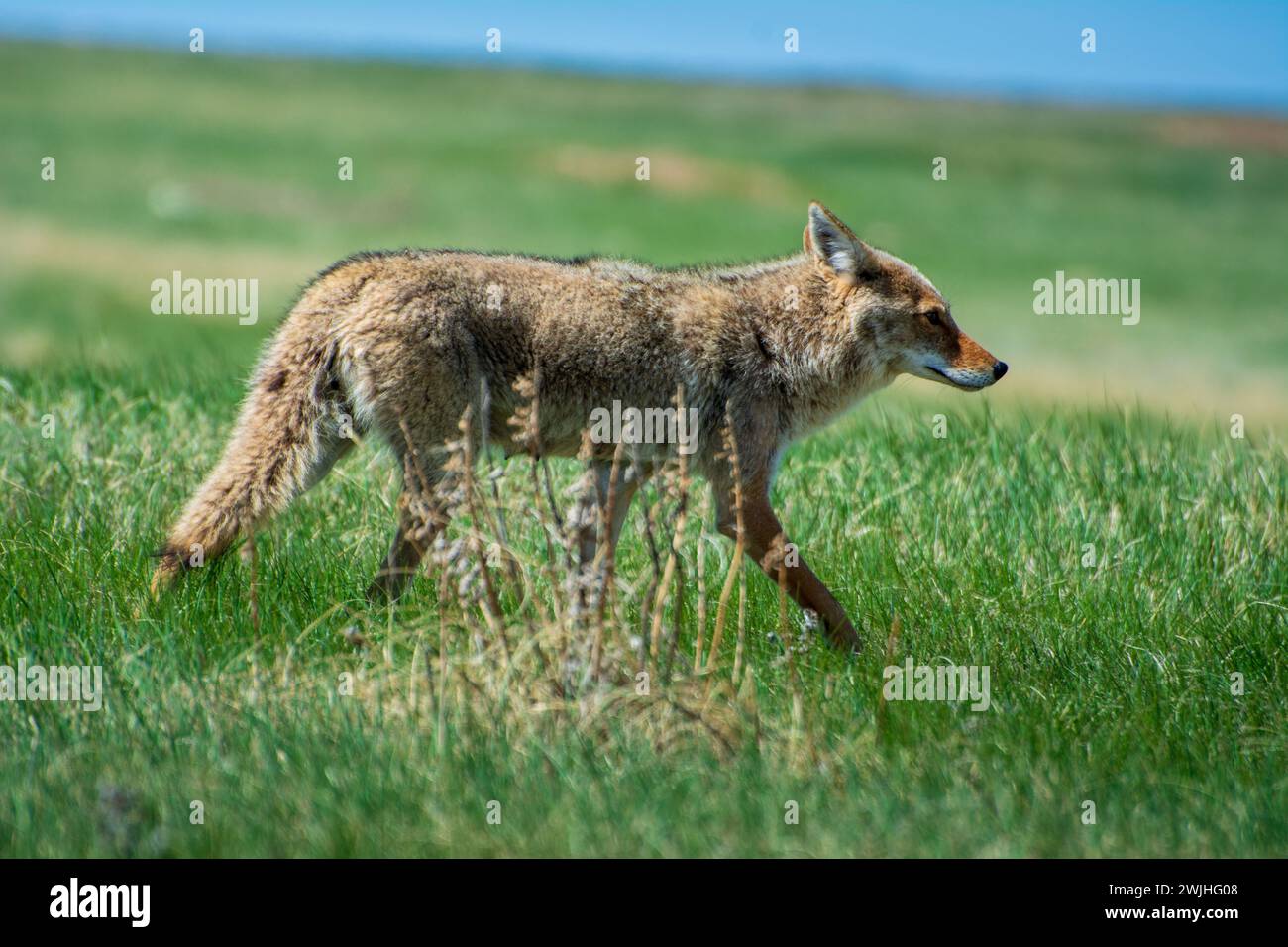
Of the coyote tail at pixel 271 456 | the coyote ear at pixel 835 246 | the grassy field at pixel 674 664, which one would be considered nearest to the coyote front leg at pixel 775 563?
the grassy field at pixel 674 664

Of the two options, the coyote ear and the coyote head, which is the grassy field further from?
the coyote ear

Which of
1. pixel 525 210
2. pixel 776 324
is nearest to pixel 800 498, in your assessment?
pixel 776 324

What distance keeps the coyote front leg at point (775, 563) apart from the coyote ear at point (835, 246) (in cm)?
122

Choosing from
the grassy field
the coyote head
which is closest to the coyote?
the coyote head

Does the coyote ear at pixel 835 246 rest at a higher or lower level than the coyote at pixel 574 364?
higher

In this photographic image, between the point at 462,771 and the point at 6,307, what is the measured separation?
31.4m

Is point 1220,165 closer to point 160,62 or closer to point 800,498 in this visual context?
point 160,62

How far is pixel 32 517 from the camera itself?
6.94m

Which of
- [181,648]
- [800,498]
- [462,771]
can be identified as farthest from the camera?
[800,498]

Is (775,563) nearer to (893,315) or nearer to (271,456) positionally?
(893,315)

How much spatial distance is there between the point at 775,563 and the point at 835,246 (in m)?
1.68

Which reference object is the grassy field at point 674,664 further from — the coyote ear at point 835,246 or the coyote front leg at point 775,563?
the coyote ear at point 835,246

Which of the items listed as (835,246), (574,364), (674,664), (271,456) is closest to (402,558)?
(271,456)

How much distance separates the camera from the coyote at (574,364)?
5.97 m
